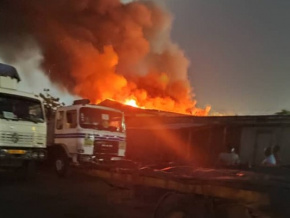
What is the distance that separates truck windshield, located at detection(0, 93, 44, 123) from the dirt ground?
1887mm

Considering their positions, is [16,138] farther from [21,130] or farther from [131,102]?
[131,102]

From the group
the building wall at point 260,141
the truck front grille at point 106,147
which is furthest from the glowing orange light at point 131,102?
the truck front grille at point 106,147

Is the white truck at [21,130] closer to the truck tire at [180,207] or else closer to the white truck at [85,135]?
the white truck at [85,135]

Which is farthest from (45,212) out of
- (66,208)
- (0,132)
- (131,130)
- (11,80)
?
(131,130)

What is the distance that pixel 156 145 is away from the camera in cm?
1997

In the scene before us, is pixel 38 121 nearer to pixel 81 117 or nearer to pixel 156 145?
pixel 81 117

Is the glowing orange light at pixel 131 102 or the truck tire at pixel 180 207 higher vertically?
the glowing orange light at pixel 131 102

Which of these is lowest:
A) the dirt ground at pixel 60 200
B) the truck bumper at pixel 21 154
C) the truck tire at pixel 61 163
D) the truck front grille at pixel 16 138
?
the dirt ground at pixel 60 200

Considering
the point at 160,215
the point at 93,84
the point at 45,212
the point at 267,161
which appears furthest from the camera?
the point at 93,84

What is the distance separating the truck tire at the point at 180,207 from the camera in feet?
14.5

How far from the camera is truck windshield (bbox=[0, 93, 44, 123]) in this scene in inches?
441

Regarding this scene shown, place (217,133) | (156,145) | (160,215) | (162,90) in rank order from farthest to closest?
(162,90)
(156,145)
(217,133)
(160,215)

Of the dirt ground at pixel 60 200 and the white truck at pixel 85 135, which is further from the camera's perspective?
the white truck at pixel 85 135

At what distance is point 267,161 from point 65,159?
635 centimetres
